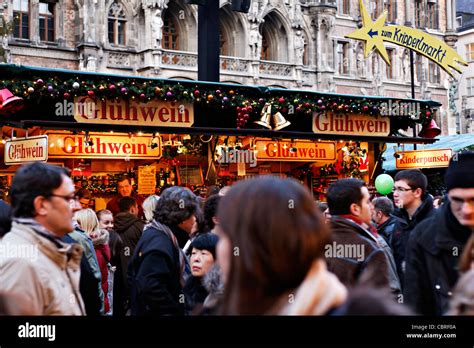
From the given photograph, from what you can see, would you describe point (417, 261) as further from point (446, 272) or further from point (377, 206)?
point (377, 206)

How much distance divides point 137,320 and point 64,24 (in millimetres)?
27630

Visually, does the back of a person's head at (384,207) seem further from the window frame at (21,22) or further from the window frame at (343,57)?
the window frame at (343,57)

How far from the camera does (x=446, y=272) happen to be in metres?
3.87

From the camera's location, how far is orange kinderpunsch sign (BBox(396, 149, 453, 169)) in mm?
12375

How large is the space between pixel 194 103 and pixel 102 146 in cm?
175

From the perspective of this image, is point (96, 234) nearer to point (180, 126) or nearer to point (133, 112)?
point (133, 112)

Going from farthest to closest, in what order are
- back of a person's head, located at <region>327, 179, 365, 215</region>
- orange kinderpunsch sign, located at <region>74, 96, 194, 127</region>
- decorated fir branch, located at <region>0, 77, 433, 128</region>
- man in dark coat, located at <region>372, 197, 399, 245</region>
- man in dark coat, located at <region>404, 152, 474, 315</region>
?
orange kinderpunsch sign, located at <region>74, 96, 194, 127</region> < decorated fir branch, located at <region>0, 77, 433, 128</region> < man in dark coat, located at <region>372, 197, 399, 245</region> < back of a person's head, located at <region>327, 179, 365, 215</region> < man in dark coat, located at <region>404, 152, 474, 315</region>

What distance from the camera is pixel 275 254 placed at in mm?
1960

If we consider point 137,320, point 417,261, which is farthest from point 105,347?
point 417,261

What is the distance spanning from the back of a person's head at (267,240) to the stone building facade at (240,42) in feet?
91.2

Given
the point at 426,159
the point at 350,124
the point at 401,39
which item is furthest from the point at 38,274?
the point at 401,39

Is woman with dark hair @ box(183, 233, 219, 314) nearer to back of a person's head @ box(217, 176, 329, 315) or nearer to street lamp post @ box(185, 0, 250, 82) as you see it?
back of a person's head @ box(217, 176, 329, 315)

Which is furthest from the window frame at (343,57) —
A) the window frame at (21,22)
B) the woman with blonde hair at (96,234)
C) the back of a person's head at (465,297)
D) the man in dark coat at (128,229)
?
the back of a person's head at (465,297)

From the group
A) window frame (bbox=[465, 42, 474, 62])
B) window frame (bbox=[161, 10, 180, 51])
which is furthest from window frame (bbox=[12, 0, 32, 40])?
window frame (bbox=[465, 42, 474, 62])
